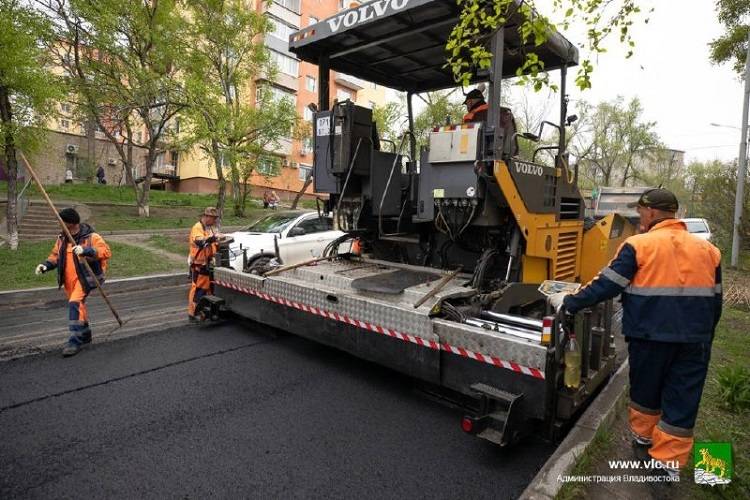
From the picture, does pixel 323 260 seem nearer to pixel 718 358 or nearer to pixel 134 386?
pixel 134 386

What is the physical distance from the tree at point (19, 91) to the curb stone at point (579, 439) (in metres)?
10.3

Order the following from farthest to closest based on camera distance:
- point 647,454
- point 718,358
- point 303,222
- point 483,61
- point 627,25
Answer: point 303,222 → point 718,358 → point 627,25 → point 483,61 → point 647,454

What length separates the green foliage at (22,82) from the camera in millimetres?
9047

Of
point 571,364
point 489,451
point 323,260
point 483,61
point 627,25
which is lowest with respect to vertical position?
point 489,451

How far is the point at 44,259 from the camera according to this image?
972cm

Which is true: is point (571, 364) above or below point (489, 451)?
above

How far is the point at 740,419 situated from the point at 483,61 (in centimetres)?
339

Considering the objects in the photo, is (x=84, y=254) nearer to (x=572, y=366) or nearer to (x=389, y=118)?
(x=572, y=366)

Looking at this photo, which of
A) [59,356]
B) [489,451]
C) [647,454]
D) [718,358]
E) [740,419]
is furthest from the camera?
[718,358]

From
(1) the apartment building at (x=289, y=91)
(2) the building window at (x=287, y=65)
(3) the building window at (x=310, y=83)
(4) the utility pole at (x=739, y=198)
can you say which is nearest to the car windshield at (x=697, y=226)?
(4) the utility pole at (x=739, y=198)

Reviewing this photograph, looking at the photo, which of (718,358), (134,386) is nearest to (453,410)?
(134,386)

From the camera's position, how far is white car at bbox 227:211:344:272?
8.48 meters

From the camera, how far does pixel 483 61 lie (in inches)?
149

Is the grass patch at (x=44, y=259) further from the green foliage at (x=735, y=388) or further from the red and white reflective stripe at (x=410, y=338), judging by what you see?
the green foliage at (x=735, y=388)
